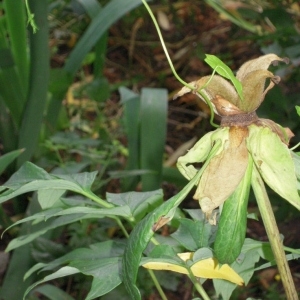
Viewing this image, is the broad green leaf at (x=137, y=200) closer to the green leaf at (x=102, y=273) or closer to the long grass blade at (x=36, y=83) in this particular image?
the green leaf at (x=102, y=273)

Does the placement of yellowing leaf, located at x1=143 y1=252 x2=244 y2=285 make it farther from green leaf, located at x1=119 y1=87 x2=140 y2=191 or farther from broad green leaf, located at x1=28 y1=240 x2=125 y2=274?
green leaf, located at x1=119 y1=87 x2=140 y2=191

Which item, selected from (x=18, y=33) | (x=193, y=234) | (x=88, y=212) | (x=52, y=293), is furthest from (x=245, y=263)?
(x=18, y=33)

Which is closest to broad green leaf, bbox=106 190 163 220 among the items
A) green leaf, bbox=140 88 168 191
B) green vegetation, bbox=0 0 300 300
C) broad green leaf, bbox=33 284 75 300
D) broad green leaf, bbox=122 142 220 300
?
green vegetation, bbox=0 0 300 300

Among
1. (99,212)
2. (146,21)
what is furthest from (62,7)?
(99,212)

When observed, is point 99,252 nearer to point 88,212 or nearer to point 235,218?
point 88,212

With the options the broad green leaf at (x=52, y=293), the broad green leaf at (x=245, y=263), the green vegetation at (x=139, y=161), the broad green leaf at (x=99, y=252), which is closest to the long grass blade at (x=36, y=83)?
the green vegetation at (x=139, y=161)

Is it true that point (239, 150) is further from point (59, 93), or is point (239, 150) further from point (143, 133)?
point (59, 93)

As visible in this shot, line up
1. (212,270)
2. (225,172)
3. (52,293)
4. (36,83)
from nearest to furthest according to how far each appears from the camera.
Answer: (225,172)
(212,270)
(52,293)
(36,83)
